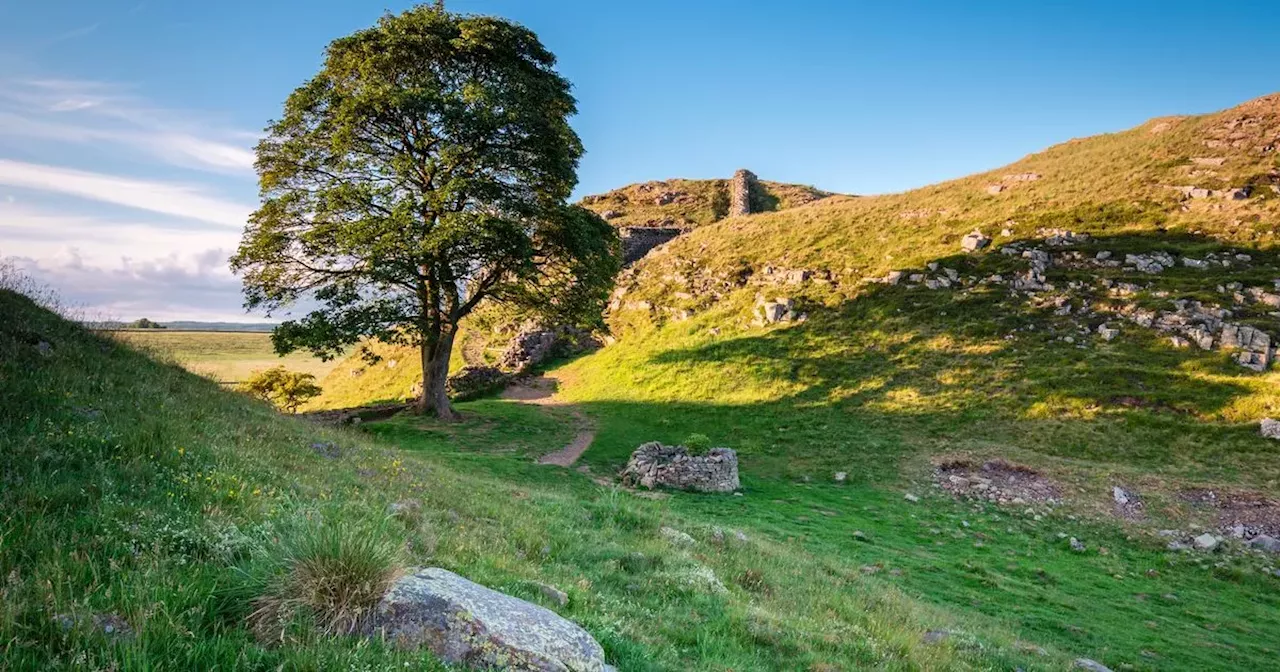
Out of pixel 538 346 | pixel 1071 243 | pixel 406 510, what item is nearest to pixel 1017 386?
pixel 1071 243

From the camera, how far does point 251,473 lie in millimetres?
8406

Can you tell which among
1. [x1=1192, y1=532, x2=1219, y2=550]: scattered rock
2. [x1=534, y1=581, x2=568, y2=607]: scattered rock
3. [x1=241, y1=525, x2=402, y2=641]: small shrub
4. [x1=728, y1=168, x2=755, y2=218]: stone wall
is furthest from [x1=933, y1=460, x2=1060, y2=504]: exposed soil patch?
[x1=728, y1=168, x2=755, y2=218]: stone wall

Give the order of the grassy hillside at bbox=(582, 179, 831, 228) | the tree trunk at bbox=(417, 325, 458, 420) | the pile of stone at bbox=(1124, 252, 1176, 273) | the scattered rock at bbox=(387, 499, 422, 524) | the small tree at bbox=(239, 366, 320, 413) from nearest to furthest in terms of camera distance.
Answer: the scattered rock at bbox=(387, 499, 422, 524), the tree trunk at bbox=(417, 325, 458, 420), the pile of stone at bbox=(1124, 252, 1176, 273), the small tree at bbox=(239, 366, 320, 413), the grassy hillside at bbox=(582, 179, 831, 228)

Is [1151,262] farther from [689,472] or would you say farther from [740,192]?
[740,192]

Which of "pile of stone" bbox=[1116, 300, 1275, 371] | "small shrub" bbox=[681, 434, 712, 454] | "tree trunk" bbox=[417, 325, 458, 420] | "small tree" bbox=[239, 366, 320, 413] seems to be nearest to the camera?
"small shrub" bbox=[681, 434, 712, 454]

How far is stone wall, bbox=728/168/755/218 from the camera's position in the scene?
7425 cm

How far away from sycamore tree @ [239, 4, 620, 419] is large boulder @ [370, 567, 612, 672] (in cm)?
1959

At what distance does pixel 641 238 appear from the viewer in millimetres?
65688

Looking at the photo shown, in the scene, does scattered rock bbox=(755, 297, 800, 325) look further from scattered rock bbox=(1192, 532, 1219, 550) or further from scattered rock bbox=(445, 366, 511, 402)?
scattered rock bbox=(1192, 532, 1219, 550)

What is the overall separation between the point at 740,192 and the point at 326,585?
79.1 metres

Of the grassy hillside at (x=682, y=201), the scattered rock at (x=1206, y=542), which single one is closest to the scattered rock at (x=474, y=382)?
the scattered rock at (x=1206, y=542)

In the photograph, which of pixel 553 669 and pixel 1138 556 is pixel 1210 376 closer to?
pixel 1138 556

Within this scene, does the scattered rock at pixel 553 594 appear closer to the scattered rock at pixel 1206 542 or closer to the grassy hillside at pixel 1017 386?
the grassy hillside at pixel 1017 386

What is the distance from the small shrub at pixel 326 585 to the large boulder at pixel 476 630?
0.51ft
